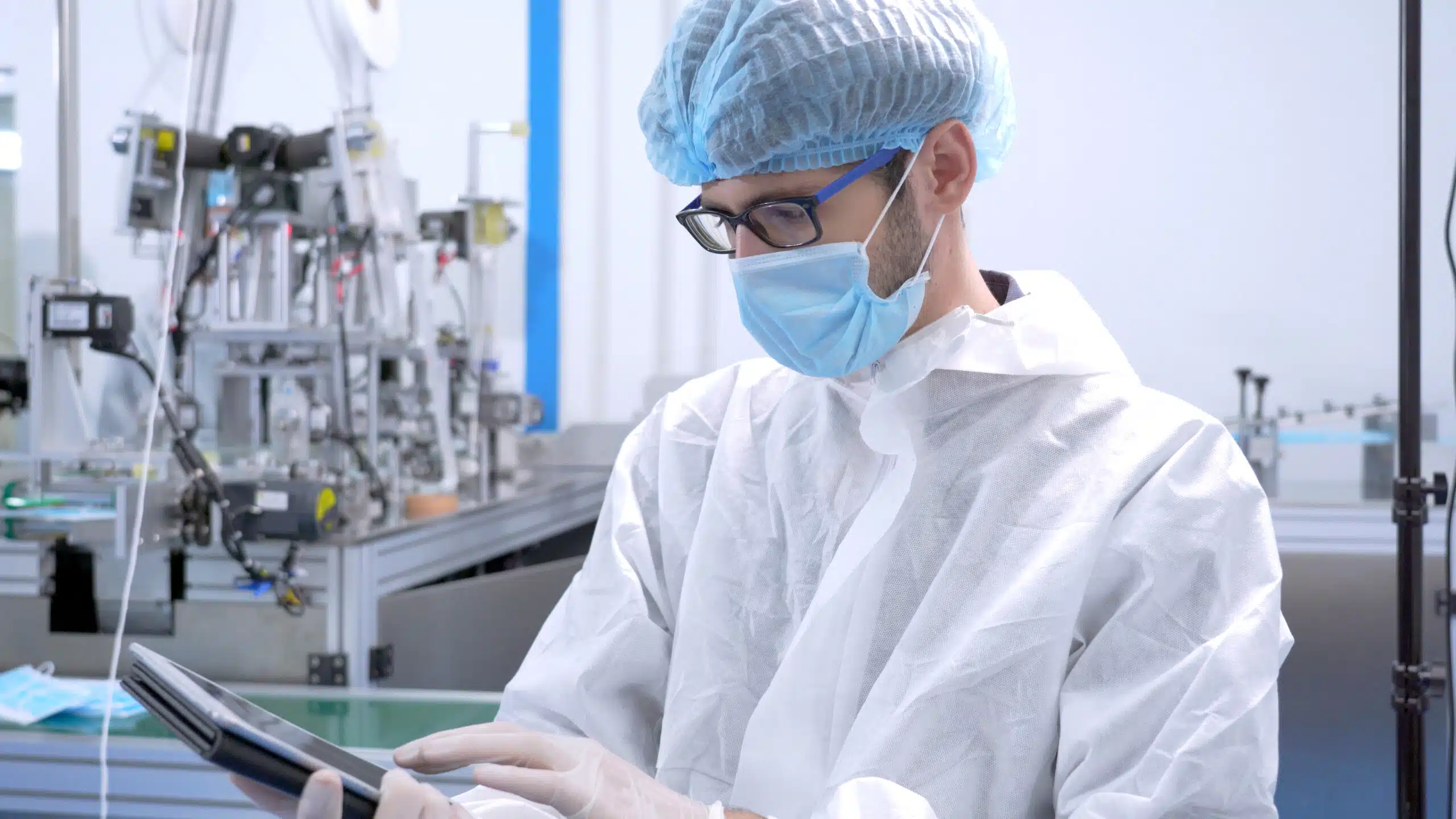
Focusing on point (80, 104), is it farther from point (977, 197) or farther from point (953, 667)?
point (953, 667)

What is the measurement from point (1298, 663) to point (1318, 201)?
1679mm

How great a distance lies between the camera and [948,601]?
93 centimetres

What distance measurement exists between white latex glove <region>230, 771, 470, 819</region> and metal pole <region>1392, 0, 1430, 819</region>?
4.19ft

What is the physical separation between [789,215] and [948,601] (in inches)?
13.4

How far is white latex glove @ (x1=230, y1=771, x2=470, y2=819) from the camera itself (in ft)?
2.28

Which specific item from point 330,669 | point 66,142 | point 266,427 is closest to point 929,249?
point 330,669

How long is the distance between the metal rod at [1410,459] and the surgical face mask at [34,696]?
1.86 metres

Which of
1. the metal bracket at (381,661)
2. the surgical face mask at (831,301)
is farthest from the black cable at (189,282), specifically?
the surgical face mask at (831,301)

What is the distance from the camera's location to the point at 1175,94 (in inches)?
142

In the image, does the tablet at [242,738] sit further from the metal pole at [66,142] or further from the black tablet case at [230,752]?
the metal pole at [66,142]

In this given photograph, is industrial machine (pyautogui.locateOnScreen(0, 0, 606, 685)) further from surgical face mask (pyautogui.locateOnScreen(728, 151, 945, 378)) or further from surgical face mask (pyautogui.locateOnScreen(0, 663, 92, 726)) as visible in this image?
surgical face mask (pyautogui.locateOnScreen(728, 151, 945, 378))

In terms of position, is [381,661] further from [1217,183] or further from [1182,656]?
[1217,183]

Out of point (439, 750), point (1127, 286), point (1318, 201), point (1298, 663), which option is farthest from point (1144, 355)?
point (439, 750)

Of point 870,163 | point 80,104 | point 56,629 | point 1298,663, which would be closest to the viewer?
point 870,163
